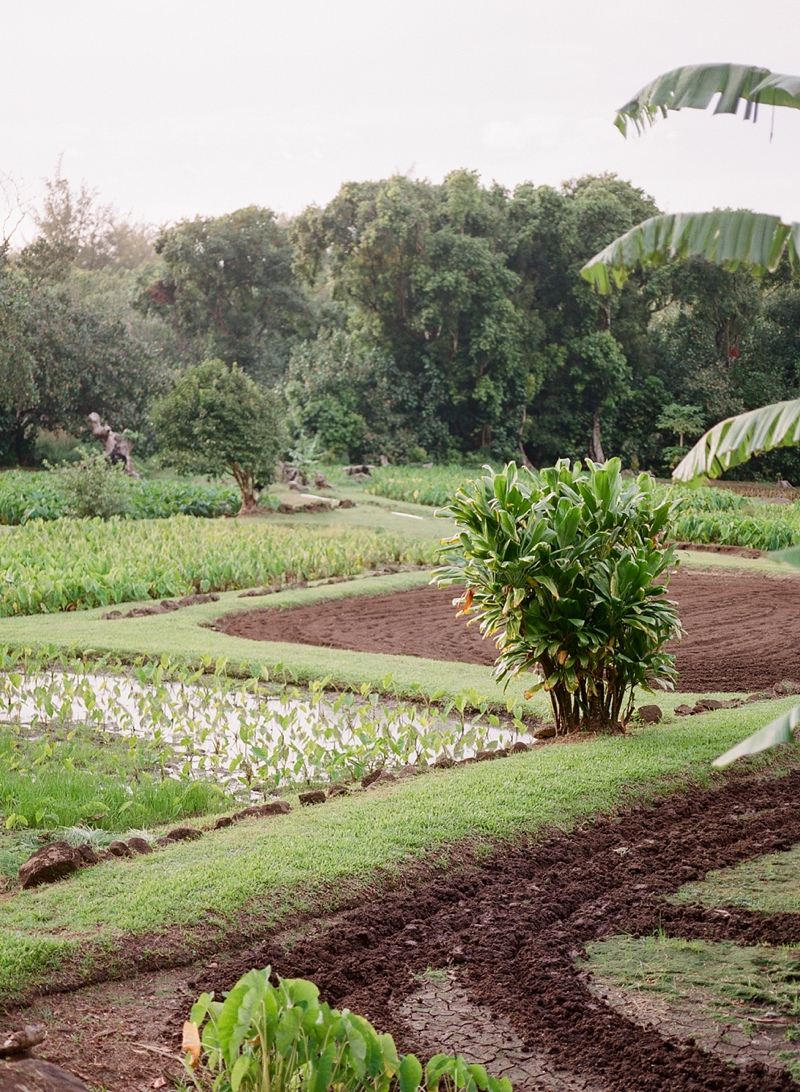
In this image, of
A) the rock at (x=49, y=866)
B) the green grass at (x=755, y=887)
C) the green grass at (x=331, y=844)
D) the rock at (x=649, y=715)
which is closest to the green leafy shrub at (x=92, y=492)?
the rock at (x=649, y=715)

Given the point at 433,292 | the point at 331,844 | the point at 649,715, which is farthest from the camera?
the point at 433,292

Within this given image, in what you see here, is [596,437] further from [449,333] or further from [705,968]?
[705,968]

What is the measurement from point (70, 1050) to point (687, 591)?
1250 centimetres

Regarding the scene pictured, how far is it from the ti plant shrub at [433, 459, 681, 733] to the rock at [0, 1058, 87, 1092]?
4.05m

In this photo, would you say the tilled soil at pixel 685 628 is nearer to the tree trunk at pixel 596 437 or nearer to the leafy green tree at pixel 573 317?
the leafy green tree at pixel 573 317

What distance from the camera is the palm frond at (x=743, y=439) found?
371 centimetres

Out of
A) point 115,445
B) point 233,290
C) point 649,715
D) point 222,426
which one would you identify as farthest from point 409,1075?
point 233,290

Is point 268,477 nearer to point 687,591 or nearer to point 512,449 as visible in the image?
point 687,591

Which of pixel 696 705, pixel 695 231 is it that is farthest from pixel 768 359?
pixel 695 231

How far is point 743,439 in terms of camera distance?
3.88 meters

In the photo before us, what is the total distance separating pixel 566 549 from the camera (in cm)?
654

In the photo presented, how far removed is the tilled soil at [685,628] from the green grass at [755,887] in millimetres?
4056

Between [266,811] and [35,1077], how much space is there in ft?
9.45

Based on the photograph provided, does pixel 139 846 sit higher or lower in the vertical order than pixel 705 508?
lower
